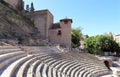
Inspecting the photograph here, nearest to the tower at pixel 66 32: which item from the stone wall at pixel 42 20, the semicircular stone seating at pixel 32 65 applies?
the stone wall at pixel 42 20

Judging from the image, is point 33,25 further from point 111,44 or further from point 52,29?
point 111,44

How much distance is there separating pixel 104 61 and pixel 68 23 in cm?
796

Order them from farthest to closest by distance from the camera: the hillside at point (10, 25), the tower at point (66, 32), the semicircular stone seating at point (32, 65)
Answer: the tower at point (66, 32)
the hillside at point (10, 25)
the semicircular stone seating at point (32, 65)

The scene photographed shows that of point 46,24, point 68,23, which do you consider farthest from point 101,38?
point 46,24

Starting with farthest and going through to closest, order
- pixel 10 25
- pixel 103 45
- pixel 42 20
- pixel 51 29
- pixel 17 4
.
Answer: pixel 103 45 < pixel 51 29 < pixel 42 20 < pixel 17 4 < pixel 10 25

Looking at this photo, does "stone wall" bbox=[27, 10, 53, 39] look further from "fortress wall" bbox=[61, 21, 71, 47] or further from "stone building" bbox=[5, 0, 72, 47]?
"fortress wall" bbox=[61, 21, 71, 47]

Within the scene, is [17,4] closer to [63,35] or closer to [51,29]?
[51,29]

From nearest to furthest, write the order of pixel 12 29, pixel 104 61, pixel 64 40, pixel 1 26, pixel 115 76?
pixel 115 76, pixel 1 26, pixel 12 29, pixel 104 61, pixel 64 40

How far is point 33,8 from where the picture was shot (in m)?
26.0

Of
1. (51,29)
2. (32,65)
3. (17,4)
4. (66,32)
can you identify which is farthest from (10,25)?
(32,65)

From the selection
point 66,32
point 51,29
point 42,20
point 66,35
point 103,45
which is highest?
point 42,20

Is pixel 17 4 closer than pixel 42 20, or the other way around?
pixel 17 4

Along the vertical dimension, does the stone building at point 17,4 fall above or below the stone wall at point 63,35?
above

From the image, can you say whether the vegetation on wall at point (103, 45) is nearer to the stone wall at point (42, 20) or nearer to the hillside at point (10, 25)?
the stone wall at point (42, 20)
